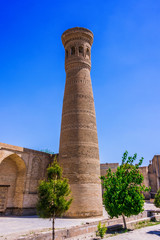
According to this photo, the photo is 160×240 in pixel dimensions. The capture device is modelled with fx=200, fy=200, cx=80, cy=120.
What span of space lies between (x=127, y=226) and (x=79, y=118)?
8.28 metres

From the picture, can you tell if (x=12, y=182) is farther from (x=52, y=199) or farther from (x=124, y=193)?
(x=124, y=193)

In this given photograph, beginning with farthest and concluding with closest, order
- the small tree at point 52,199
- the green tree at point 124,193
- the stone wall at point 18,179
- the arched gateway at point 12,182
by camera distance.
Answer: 1. the arched gateway at point 12,182
2. the stone wall at point 18,179
3. the green tree at point 124,193
4. the small tree at point 52,199

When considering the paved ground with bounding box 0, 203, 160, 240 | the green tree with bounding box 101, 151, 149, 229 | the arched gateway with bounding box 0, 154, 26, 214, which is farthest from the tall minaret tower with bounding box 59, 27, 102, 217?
the green tree with bounding box 101, 151, 149, 229

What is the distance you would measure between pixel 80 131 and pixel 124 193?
699cm

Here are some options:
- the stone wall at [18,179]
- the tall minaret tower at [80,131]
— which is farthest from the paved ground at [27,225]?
the stone wall at [18,179]

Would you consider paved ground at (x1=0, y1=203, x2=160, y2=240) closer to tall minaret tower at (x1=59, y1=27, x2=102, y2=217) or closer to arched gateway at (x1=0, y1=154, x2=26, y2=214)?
tall minaret tower at (x1=59, y1=27, x2=102, y2=217)

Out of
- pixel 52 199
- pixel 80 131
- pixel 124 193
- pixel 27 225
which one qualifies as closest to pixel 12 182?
pixel 27 225

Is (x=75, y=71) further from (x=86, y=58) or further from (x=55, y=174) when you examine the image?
(x=55, y=174)

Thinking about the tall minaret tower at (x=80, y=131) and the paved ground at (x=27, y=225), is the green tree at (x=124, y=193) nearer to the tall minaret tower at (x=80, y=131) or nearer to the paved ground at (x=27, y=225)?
the paved ground at (x=27, y=225)

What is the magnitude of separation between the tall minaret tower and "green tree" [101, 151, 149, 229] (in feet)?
14.7

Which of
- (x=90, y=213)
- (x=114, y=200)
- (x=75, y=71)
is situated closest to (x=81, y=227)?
(x=114, y=200)

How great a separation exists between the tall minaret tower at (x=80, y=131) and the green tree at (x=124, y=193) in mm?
4484

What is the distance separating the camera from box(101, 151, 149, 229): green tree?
884 centimetres

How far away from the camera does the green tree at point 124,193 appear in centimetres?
884
